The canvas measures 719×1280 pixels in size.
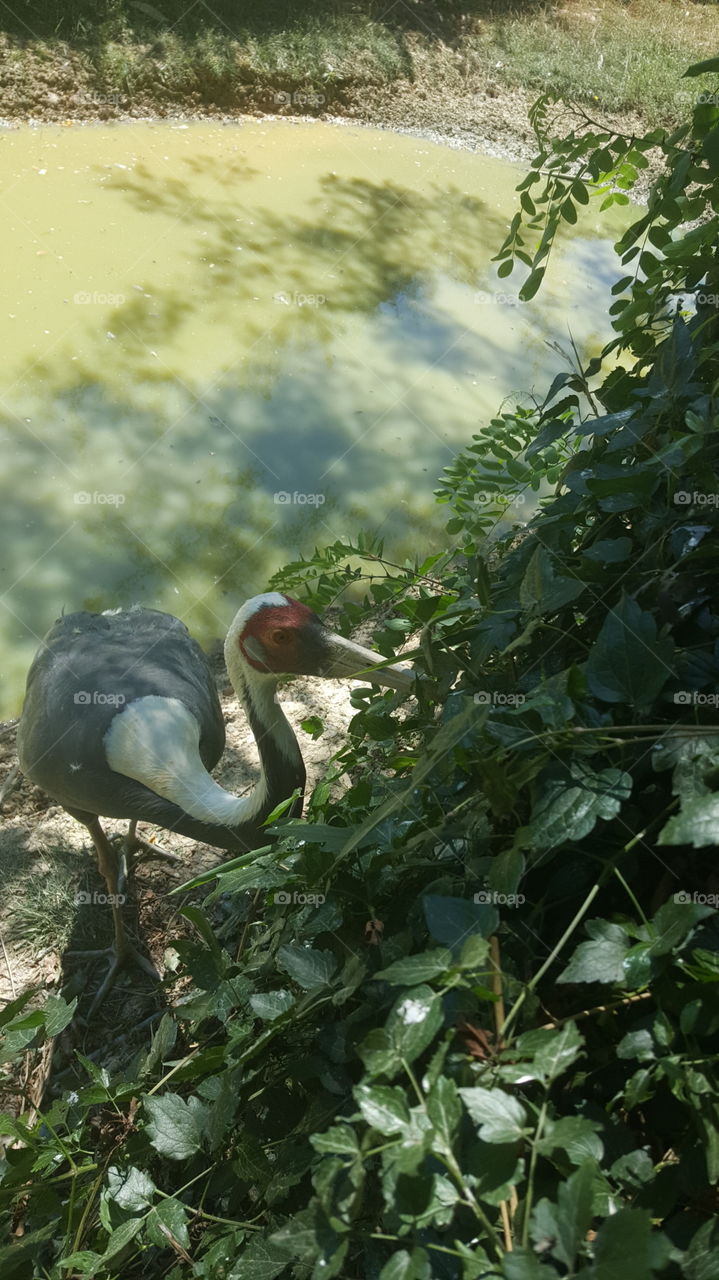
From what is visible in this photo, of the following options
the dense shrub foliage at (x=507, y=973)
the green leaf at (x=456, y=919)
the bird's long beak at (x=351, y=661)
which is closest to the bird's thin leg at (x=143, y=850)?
the bird's long beak at (x=351, y=661)

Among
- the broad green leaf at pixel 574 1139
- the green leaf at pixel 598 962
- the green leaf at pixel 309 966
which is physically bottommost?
the green leaf at pixel 309 966

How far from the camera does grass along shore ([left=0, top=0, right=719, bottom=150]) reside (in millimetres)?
7469

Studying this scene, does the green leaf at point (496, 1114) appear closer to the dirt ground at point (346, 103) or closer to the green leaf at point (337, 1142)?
the green leaf at point (337, 1142)

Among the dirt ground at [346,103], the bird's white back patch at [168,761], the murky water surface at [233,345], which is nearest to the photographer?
the bird's white back patch at [168,761]

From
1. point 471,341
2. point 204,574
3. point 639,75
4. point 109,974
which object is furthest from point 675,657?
point 639,75

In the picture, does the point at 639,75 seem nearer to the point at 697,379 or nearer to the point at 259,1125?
the point at 697,379

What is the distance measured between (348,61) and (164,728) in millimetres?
7283

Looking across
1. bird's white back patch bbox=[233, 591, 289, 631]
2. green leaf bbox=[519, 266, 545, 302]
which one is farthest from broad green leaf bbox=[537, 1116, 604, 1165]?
bird's white back patch bbox=[233, 591, 289, 631]

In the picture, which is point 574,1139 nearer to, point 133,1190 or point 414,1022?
point 414,1022

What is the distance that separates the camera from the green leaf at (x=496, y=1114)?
2.55ft

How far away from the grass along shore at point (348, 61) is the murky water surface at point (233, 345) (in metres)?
0.32

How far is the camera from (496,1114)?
2.60 ft

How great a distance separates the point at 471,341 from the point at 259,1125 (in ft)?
19.5

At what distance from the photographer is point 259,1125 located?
1.19 metres
